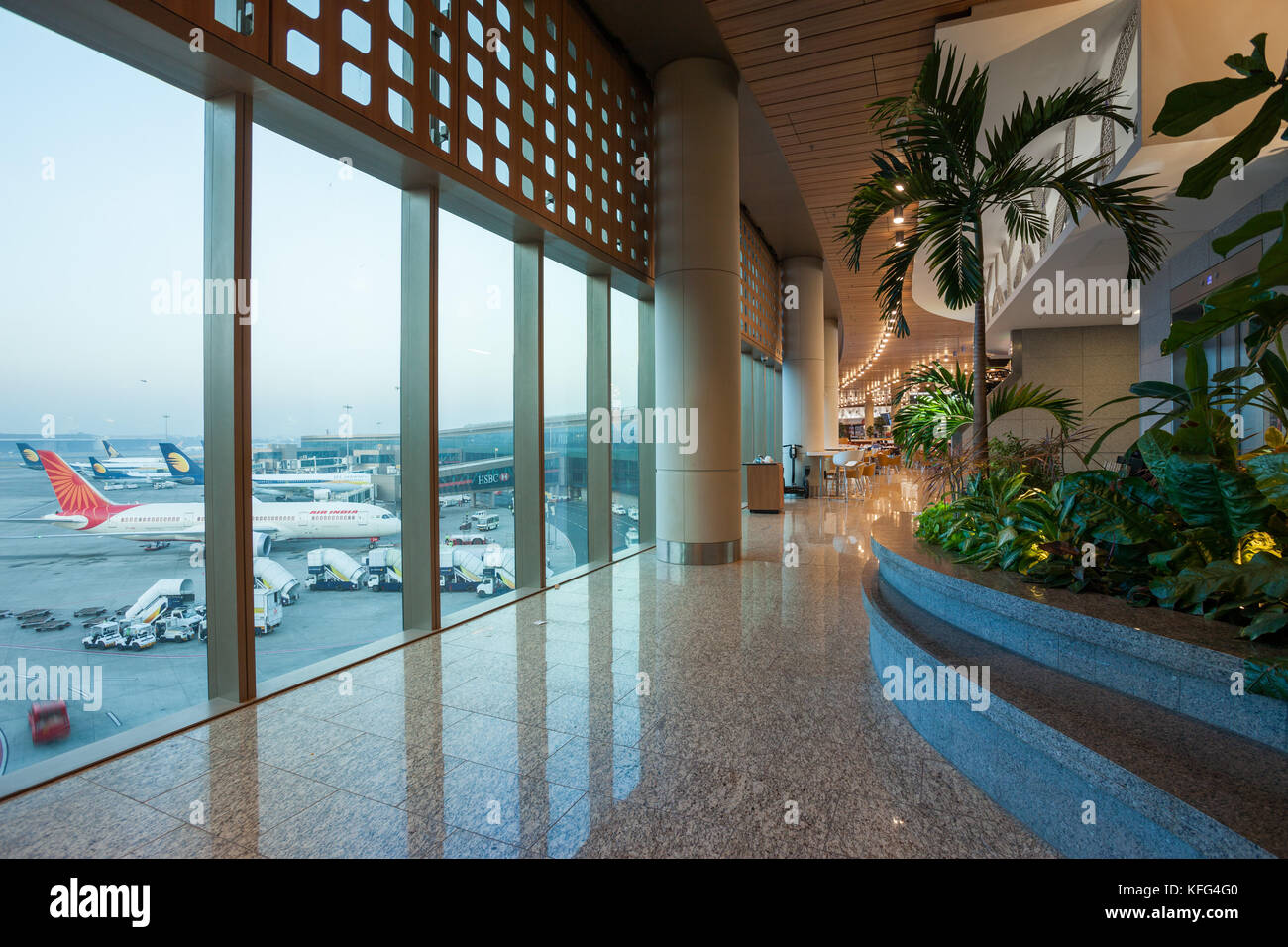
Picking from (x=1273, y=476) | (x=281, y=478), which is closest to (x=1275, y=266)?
(x=1273, y=476)

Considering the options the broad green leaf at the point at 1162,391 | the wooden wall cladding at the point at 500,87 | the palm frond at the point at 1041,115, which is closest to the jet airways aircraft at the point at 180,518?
the wooden wall cladding at the point at 500,87

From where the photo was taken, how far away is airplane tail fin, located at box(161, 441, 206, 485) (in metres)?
3.07

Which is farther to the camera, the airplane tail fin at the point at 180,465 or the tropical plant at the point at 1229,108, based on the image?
the airplane tail fin at the point at 180,465

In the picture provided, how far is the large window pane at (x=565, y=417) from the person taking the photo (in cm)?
609

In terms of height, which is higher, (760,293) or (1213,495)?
(760,293)

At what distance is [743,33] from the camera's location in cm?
521

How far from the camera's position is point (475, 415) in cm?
507

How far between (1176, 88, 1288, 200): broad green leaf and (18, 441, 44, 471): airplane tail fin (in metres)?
4.07

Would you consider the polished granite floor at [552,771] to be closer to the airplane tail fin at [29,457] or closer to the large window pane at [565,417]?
the airplane tail fin at [29,457]

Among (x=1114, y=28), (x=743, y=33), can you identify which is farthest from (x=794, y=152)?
(x=1114, y=28)

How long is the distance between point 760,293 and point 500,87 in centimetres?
839

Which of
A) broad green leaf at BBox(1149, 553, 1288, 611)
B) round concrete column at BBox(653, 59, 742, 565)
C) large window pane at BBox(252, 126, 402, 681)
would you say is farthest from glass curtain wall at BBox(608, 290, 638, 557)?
broad green leaf at BBox(1149, 553, 1288, 611)

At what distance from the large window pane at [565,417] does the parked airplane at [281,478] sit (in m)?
2.11

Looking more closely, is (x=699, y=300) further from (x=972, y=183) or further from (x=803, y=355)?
(x=803, y=355)
